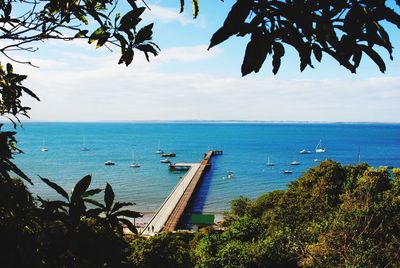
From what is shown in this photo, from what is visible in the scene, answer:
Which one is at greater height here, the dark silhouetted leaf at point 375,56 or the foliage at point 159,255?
the dark silhouetted leaf at point 375,56

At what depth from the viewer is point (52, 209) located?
2090mm

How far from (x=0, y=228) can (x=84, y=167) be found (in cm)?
7806

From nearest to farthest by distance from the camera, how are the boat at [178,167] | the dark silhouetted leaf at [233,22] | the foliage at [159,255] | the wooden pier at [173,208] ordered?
the dark silhouetted leaf at [233,22] < the foliage at [159,255] < the wooden pier at [173,208] < the boat at [178,167]

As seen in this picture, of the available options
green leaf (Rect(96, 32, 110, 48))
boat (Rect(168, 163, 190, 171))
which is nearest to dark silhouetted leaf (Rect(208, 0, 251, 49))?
green leaf (Rect(96, 32, 110, 48))

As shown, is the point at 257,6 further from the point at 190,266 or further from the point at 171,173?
the point at 171,173

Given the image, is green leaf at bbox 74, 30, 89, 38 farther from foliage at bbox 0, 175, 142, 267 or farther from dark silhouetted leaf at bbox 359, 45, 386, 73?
dark silhouetted leaf at bbox 359, 45, 386, 73

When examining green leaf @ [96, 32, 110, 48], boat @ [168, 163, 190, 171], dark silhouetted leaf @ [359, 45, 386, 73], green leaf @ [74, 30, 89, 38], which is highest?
green leaf @ [74, 30, 89, 38]

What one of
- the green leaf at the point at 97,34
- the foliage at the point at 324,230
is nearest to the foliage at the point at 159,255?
the foliage at the point at 324,230

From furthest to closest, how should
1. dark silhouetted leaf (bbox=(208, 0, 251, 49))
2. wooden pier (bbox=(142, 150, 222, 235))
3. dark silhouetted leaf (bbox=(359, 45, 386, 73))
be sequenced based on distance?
wooden pier (bbox=(142, 150, 222, 235))
dark silhouetted leaf (bbox=(359, 45, 386, 73))
dark silhouetted leaf (bbox=(208, 0, 251, 49))

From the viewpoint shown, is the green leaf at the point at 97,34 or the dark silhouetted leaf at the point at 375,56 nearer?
the dark silhouetted leaf at the point at 375,56

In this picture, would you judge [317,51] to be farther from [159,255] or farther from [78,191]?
[159,255]

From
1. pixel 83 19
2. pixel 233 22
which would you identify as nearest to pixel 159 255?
pixel 83 19

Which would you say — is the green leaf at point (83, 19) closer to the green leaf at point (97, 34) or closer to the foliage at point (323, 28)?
the green leaf at point (97, 34)

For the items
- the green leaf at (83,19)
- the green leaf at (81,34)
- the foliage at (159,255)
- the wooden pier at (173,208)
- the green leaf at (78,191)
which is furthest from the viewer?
the wooden pier at (173,208)
